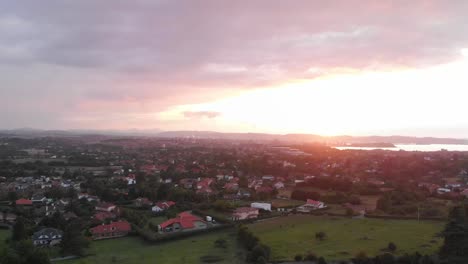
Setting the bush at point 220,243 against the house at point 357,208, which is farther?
the house at point 357,208

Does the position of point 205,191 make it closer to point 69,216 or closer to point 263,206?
point 263,206

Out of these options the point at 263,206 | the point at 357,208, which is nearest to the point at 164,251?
the point at 263,206

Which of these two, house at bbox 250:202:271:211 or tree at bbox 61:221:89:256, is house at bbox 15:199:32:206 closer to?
tree at bbox 61:221:89:256

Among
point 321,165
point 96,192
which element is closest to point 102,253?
point 96,192

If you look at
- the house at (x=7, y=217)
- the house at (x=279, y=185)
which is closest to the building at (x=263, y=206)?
the house at (x=279, y=185)

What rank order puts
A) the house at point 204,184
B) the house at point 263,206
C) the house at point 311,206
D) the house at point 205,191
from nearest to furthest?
the house at point 263,206
the house at point 311,206
the house at point 205,191
the house at point 204,184

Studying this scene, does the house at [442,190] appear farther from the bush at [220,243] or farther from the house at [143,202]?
the house at [143,202]

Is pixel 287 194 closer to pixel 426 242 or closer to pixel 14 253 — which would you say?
pixel 426 242
